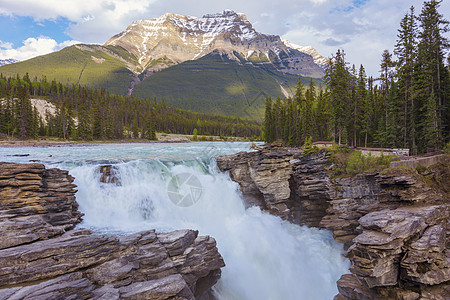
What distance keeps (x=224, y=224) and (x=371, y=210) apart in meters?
12.6

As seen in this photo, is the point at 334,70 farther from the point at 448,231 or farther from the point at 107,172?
the point at 107,172

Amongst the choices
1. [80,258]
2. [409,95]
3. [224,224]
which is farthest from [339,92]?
[80,258]

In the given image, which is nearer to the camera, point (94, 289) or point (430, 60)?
point (94, 289)

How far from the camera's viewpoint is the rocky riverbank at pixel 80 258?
8.30m

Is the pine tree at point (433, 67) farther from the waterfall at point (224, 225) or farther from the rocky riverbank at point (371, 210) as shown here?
the waterfall at point (224, 225)

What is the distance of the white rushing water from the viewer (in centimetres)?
1669

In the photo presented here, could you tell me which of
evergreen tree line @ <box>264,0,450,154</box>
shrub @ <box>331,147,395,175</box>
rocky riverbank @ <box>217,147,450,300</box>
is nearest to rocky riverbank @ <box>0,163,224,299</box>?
rocky riverbank @ <box>217,147,450,300</box>

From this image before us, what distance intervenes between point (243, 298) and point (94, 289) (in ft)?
32.3

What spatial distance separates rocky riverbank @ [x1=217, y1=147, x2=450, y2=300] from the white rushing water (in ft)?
8.28

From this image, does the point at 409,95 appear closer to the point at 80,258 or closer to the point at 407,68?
the point at 407,68

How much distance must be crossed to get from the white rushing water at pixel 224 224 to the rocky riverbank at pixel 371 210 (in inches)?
99.4

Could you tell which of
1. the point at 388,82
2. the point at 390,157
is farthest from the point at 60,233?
the point at 388,82

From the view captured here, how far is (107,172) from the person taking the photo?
20.8 metres

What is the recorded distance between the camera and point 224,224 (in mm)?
21922
